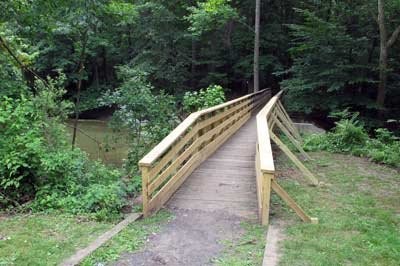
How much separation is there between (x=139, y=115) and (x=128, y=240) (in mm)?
5119

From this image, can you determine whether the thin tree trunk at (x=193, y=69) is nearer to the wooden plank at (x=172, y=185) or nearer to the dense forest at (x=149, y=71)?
the dense forest at (x=149, y=71)

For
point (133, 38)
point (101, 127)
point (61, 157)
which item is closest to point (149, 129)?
point (61, 157)

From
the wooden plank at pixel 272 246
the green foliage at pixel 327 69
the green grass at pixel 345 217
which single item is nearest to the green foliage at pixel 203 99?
the green grass at pixel 345 217

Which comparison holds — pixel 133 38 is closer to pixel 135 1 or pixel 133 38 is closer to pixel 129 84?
pixel 135 1

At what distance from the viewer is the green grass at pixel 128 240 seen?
144 inches

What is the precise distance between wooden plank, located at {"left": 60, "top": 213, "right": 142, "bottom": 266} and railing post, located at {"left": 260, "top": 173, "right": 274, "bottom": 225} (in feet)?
4.74

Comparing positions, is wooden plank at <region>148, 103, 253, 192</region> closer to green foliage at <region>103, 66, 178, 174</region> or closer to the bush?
the bush

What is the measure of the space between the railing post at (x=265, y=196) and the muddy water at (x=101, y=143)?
16.7ft

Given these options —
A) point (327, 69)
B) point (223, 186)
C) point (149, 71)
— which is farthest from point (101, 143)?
point (149, 71)

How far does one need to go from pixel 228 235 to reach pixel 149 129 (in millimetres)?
4957

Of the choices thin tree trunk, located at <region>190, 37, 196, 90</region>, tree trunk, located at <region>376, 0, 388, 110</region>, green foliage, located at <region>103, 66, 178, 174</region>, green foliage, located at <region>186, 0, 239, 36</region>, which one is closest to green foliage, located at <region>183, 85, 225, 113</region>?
green foliage, located at <region>103, 66, 178, 174</region>

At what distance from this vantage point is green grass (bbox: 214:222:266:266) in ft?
12.0

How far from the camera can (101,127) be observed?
Answer: 74.0 ft

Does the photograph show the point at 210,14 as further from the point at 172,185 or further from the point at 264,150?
the point at 264,150
